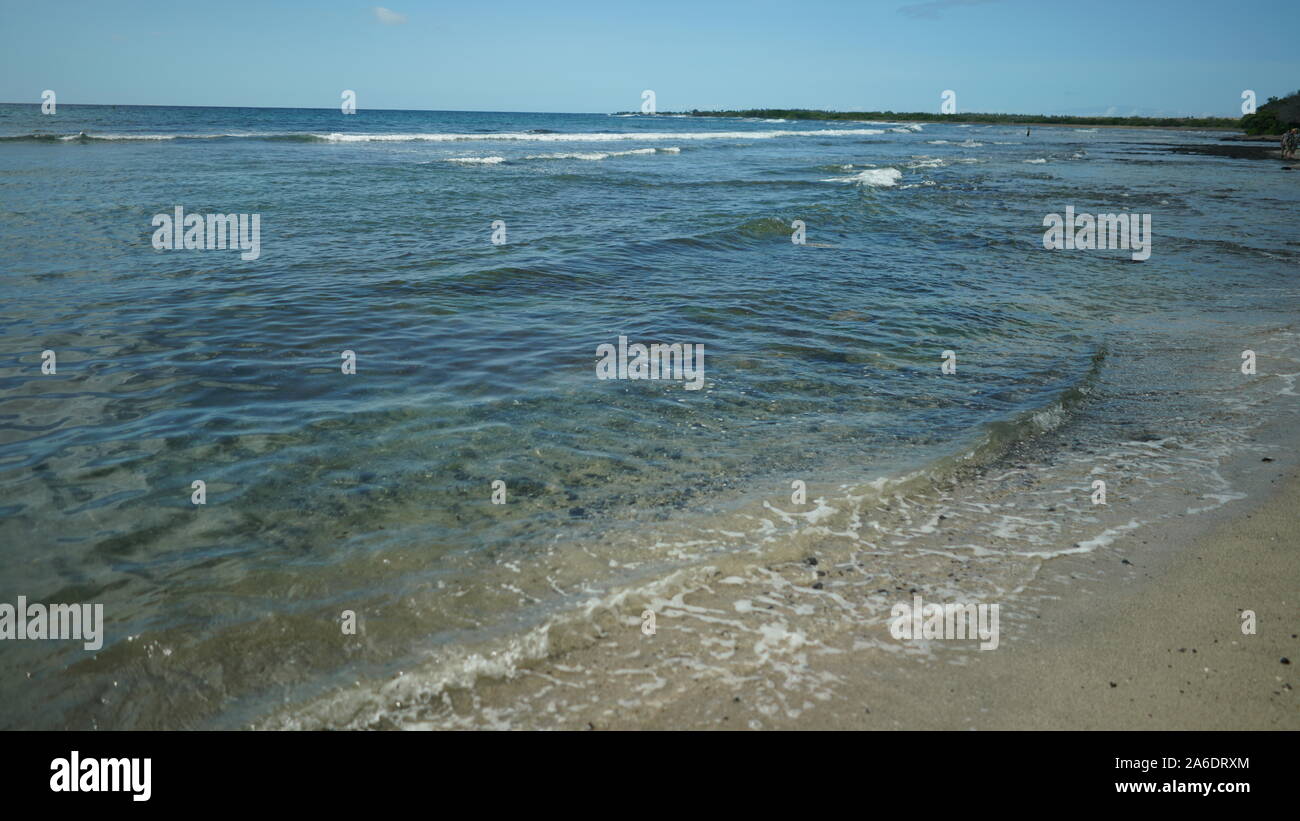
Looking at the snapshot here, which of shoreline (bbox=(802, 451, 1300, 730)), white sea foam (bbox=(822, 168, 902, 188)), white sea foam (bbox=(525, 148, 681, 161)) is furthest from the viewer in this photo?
white sea foam (bbox=(525, 148, 681, 161))

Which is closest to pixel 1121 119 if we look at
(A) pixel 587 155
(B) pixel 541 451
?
(A) pixel 587 155

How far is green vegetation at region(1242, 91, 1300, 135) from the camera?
182ft

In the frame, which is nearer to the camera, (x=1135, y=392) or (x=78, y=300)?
(x=1135, y=392)

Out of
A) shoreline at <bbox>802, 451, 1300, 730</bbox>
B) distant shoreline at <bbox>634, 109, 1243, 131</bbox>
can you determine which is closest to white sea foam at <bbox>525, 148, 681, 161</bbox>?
shoreline at <bbox>802, 451, 1300, 730</bbox>

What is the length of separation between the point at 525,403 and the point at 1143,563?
519 centimetres

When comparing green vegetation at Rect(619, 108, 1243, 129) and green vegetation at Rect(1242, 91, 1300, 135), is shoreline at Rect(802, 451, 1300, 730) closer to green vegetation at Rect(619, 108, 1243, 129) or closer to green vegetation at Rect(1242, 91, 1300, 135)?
green vegetation at Rect(1242, 91, 1300, 135)

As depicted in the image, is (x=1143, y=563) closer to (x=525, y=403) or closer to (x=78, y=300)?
(x=525, y=403)

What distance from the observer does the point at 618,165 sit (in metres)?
35.0

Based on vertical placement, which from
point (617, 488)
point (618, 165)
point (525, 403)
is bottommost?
point (617, 488)

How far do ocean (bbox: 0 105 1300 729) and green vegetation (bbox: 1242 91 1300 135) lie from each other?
58818 millimetres

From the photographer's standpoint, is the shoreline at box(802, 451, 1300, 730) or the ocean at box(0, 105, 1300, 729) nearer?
the shoreline at box(802, 451, 1300, 730)

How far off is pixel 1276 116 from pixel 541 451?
79.7 meters

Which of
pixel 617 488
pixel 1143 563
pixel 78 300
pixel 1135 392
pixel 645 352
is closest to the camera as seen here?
pixel 1143 563
